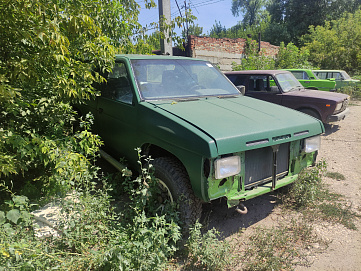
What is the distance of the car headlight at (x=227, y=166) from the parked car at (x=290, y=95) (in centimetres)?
530

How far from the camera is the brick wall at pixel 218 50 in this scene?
37.0 ft

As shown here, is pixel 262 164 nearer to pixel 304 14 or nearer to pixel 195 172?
pixel 195 172

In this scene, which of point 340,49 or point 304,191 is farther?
point 340,49

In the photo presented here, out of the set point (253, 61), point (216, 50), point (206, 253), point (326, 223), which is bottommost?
point (326, 223)

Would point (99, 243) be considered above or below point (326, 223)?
above

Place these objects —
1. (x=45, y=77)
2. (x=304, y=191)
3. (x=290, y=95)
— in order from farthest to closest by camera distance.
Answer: (x=290, y=95)
(x=304, y=191)
(x=45, y=77)

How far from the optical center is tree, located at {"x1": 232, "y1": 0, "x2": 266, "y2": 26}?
47.5 m

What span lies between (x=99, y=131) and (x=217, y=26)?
143 feet

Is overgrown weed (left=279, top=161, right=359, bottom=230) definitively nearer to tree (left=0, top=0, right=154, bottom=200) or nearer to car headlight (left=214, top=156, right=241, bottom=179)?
car headlight (left=214, top=156, right=241, bottom=179)

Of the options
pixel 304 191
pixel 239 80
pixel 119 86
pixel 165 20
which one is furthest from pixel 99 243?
pixel 239 80

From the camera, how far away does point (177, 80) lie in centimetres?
383

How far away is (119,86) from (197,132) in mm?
1785

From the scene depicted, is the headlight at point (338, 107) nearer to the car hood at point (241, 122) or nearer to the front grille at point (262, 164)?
the car hood at point (241, 122)

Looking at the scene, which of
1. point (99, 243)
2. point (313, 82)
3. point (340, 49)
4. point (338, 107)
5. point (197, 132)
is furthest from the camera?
point (340, 49)
